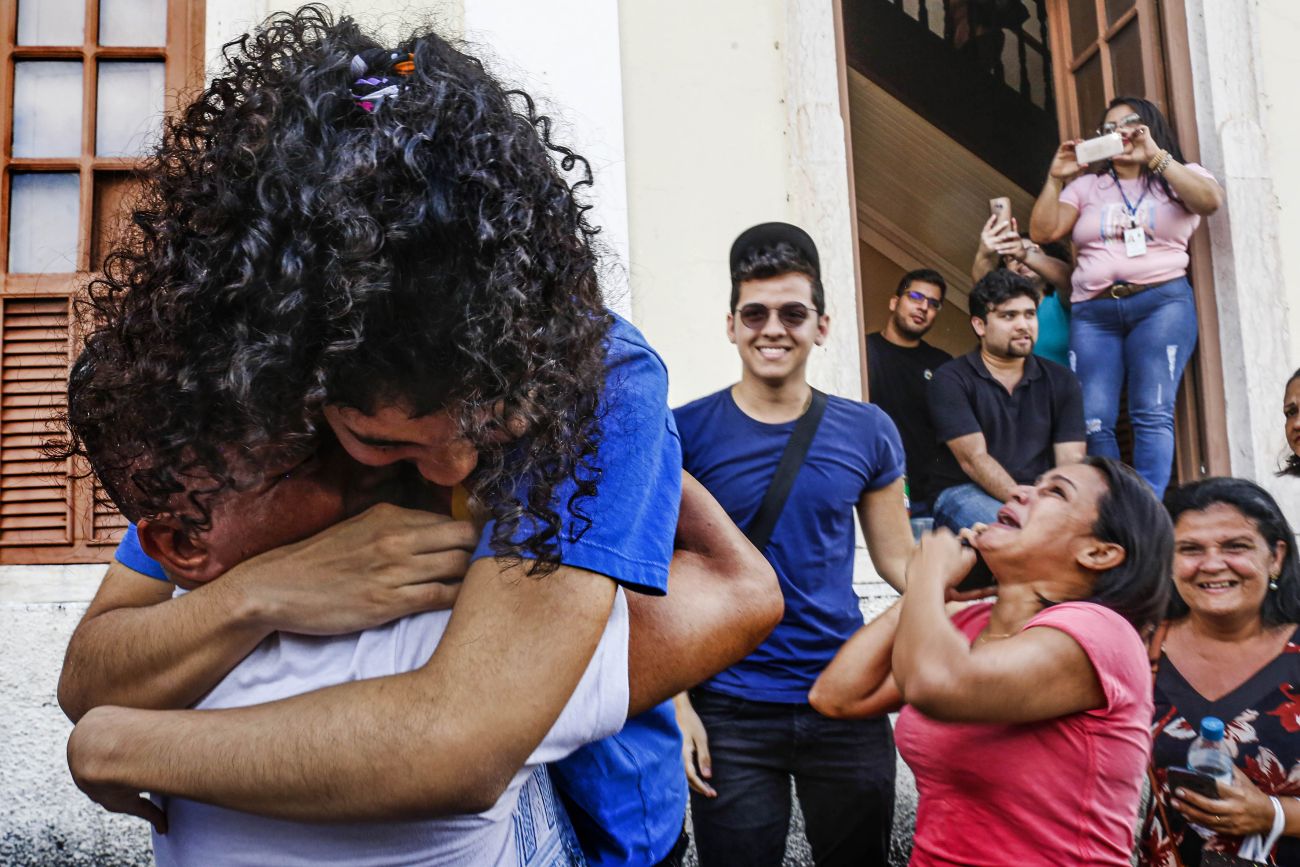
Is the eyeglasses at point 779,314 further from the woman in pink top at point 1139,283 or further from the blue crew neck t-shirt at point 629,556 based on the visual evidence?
the woman in pink top at point 1139,283

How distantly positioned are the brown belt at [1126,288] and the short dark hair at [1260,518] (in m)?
2.10

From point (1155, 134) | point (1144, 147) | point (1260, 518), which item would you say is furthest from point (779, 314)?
point (1155, 134)

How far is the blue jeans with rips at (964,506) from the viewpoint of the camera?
4773 millimetres

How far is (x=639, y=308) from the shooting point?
492 cm

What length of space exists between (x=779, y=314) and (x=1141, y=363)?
263cm

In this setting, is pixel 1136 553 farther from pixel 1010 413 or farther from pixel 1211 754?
pixel 1010 413

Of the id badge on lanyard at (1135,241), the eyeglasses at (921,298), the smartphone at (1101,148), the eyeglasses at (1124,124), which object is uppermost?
the eyeglasses at (1124,124)

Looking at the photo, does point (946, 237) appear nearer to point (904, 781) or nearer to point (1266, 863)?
point (904, 781)

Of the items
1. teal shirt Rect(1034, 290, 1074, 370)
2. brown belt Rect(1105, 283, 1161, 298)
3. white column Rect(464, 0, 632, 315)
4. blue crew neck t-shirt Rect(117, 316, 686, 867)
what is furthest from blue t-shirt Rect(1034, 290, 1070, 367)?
blue crew neck t-shirt Rect(117, 316, 686, 867)

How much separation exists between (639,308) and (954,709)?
2.80m

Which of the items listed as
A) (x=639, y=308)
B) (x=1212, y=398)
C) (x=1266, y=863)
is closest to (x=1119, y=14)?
(x=1212, y=398)

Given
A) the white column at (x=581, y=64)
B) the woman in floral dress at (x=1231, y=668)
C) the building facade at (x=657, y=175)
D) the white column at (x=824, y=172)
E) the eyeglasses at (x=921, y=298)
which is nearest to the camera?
the woman in floral dress at (x=1231, y=668)

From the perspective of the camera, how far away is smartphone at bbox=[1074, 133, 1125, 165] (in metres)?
5.32

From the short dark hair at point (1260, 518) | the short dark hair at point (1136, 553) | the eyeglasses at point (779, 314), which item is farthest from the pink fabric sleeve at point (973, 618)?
the eyeglasses at point (779, 314)
